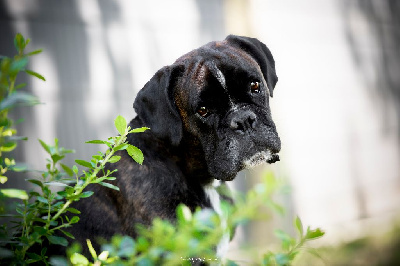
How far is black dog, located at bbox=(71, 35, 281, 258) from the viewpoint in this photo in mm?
2717

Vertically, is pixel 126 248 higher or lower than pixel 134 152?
lower

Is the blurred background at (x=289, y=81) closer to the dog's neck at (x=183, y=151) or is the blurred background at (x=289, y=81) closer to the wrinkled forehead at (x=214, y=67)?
the dog's neck at (x=183, y=151)

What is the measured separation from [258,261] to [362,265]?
12.5 feet

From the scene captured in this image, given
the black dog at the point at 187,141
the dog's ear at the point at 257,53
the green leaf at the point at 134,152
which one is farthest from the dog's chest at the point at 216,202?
the green leaf at the point at 134,152

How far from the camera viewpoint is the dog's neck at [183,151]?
9.20ft

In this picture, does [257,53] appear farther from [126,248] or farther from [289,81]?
[289,81]

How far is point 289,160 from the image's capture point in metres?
5.56

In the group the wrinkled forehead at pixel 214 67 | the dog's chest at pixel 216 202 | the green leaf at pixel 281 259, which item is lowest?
the dog's chest at pixel 216 202

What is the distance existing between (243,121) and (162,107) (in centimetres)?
46

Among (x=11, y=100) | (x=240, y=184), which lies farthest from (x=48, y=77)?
(x=11, y=100)

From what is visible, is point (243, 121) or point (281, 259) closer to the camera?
point (281, 259)

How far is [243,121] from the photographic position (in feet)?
9.00

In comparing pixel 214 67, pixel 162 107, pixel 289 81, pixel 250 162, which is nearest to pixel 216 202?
pixel 250 162

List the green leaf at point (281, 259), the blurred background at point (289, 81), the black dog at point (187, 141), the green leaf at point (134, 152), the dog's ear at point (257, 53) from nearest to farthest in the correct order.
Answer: the green leaf at point (281, 259) < the green leaf at point (134, 152) < the black dog at point (187, 141) < the dog's ear at point (257, 53) < the blurred background at point (289, 81)
